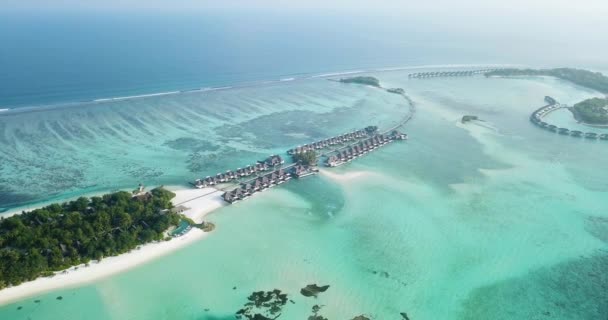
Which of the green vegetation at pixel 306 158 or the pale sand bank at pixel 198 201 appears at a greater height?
the green vegetation at pixel 306 158

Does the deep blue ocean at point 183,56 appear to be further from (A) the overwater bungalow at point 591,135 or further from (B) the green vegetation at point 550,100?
(A) the overwater bungalow at point 591,135

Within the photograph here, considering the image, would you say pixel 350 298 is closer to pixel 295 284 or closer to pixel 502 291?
pixel 295 284

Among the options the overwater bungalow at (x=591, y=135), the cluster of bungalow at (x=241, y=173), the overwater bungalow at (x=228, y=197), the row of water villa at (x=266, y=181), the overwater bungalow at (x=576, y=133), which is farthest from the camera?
the overwater bungalow at (x=576, y=133)

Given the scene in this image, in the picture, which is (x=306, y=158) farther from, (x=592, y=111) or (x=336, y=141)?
(x=592, y=111)

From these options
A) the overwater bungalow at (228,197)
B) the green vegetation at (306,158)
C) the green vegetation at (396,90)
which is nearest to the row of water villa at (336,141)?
the green vegetation at (306,158)

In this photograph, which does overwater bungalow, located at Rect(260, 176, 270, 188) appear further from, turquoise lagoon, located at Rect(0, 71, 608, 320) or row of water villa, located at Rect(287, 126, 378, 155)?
row of water villa, located at Rect(287, 126, 378, 155)

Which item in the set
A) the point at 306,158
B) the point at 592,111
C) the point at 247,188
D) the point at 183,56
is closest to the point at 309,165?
the point at 306,158

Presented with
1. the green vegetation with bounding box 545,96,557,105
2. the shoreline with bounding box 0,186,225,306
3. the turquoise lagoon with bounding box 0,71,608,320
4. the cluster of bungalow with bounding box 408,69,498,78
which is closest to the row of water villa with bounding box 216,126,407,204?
the turquoise lagoon with bounding box 0,71,608,320
